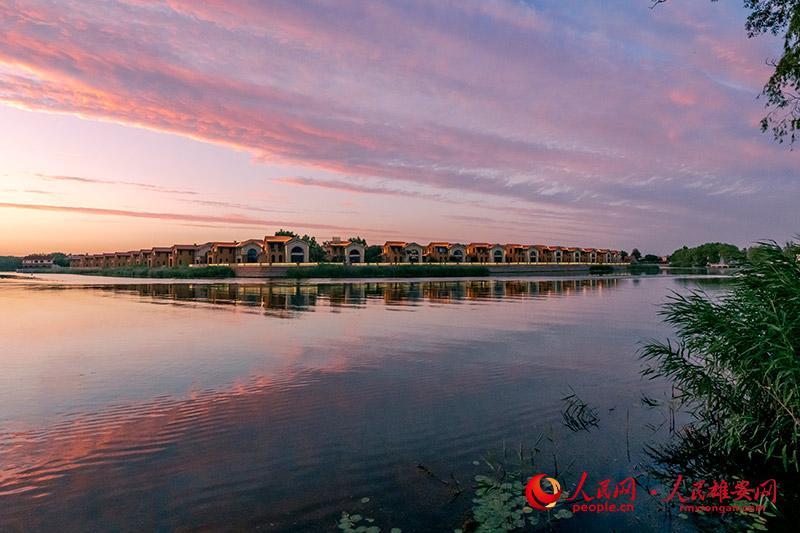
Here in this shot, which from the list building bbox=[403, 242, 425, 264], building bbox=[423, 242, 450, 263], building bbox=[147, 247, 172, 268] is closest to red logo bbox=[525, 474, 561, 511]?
building bbox=[403, 242, 425, 264]

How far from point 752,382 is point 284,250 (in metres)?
134

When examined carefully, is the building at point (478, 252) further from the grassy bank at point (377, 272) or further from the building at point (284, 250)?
the building at point (284, 250)

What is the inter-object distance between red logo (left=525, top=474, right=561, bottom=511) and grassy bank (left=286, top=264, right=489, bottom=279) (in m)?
96.9

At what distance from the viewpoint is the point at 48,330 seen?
80.2 feet

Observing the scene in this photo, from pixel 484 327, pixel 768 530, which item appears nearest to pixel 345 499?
pixel 768 530

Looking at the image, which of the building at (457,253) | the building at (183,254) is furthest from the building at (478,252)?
the building at (183,254)

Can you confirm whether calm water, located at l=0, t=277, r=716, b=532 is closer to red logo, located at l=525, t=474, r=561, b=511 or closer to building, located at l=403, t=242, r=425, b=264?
red logo, located at l=525, t=474, r=561, b=511

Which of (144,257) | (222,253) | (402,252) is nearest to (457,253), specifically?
(402,252)

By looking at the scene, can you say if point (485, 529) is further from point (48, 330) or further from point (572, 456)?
point (48, 330)

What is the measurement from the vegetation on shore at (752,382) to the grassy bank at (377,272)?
3774 inches

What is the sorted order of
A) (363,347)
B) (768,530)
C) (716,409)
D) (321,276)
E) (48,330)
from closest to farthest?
(768,530) < (716,409) < (363,347) < (48,330) < (321,276)

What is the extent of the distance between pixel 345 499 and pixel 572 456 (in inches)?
169

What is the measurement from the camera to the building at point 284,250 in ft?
439

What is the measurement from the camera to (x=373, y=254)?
181500mm
